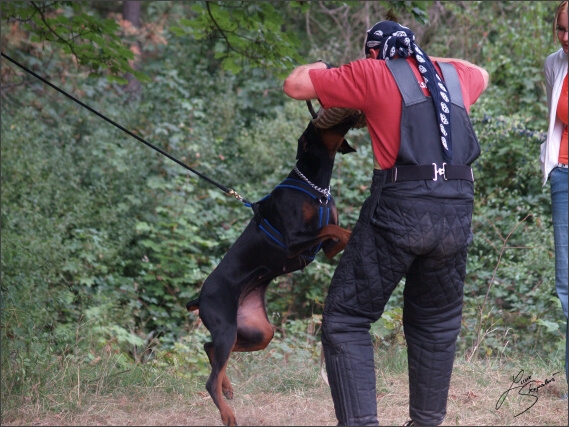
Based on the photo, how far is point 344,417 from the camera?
3.33m

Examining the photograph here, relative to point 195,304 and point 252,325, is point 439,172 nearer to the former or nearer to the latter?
point 252,325

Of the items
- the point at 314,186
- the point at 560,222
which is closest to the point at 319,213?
the point at 314,186

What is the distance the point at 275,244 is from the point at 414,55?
4.21ft

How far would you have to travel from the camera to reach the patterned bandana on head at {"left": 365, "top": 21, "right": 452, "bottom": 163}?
10.4ft

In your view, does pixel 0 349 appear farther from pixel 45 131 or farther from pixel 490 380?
pixel 45 131

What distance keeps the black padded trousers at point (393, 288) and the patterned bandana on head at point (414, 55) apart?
1.02ft

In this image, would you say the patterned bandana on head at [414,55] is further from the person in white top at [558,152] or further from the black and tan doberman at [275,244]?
the person in white top at [558,152]

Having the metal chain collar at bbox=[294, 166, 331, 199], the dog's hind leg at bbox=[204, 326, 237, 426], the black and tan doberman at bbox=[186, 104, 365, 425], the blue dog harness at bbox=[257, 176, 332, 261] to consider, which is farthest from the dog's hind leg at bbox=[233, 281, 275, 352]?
the metal chain collar at bbox=[294, 166, 331, 199]

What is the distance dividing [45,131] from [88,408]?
7531 millimetres

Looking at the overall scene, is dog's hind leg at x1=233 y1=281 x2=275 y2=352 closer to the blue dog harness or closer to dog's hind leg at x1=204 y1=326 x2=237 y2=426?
dog's hind leg at x1=204 y1=326 x2=237 y2=426

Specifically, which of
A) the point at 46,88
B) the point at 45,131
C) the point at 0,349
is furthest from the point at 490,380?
the point at 46,88

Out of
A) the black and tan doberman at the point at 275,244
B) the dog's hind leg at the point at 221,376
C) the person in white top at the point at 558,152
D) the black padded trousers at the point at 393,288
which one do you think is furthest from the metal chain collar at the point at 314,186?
the person in white top at the point at 558,152

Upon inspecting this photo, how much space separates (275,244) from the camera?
397cm

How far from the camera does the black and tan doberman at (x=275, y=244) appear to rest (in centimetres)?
389
